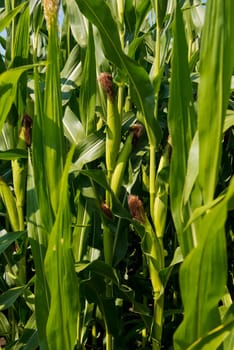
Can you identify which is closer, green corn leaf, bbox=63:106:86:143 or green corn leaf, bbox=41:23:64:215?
green corn leaf, bbox=41:23:64:215

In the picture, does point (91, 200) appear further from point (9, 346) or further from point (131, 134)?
point (9, 346)

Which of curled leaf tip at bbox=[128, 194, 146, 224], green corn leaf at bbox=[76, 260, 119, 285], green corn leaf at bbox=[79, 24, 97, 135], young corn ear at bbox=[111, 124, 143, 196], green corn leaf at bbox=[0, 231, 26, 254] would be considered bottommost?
green corn leaf at bbox=[76, 260, 119, 285]

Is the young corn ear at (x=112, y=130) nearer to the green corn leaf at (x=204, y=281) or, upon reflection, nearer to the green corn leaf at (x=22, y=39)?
the green corn leaf at (x=22, y=39)

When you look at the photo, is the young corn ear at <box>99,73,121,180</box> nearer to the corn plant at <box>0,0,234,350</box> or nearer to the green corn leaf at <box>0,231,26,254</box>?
the corn plant at <box>0,0,234,350</box>

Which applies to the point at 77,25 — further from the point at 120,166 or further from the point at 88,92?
the point at 120,166

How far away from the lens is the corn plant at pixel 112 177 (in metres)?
0.55

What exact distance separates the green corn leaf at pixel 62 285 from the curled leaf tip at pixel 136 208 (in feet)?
0.51

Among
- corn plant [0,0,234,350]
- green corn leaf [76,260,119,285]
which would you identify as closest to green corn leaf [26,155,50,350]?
corn plant [0,0,234,350]

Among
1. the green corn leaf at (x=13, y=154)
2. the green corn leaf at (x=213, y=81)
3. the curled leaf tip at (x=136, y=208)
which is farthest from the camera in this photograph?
the green corn leaf at (x=13, y=154)

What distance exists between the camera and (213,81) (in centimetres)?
54

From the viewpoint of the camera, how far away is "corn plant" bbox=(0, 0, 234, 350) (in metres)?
0.55

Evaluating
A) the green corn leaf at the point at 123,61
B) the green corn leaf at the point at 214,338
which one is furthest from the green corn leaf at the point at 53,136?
the green corn leaf at the point at 214,338

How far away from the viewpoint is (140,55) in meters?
1.16

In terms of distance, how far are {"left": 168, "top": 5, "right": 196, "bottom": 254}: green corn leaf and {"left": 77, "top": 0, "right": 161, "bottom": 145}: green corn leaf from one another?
0.51 ft
